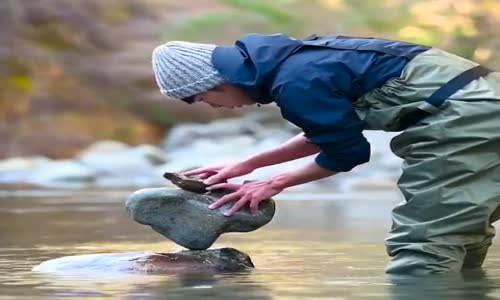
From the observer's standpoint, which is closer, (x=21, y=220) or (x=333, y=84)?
(x=333, y=84)

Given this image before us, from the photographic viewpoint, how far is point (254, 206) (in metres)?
3.85

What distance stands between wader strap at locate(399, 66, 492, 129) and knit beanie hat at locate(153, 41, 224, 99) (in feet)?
1.81

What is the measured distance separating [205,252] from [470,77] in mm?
1038

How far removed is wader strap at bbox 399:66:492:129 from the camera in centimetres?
351

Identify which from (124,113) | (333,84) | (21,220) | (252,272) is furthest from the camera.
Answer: (124,113)

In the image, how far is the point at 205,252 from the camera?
4.00m

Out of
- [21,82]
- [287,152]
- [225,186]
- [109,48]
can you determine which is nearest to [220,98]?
[287,152]

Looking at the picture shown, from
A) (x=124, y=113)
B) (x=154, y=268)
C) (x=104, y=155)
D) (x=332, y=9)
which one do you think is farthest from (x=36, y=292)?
(x=332, y=9)

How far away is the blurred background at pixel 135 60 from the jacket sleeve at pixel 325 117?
37.9 feet

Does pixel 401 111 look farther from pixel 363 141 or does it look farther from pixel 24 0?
pixel 24 0

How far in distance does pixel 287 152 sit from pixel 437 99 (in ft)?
1.69

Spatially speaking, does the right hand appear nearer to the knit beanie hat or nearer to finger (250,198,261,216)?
finger (250,198,261,216)

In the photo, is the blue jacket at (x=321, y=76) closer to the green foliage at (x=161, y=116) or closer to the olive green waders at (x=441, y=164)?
the olive green waders at (x=441, y=164)

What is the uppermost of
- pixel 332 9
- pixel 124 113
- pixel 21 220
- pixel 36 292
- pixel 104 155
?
pixel 332 9
